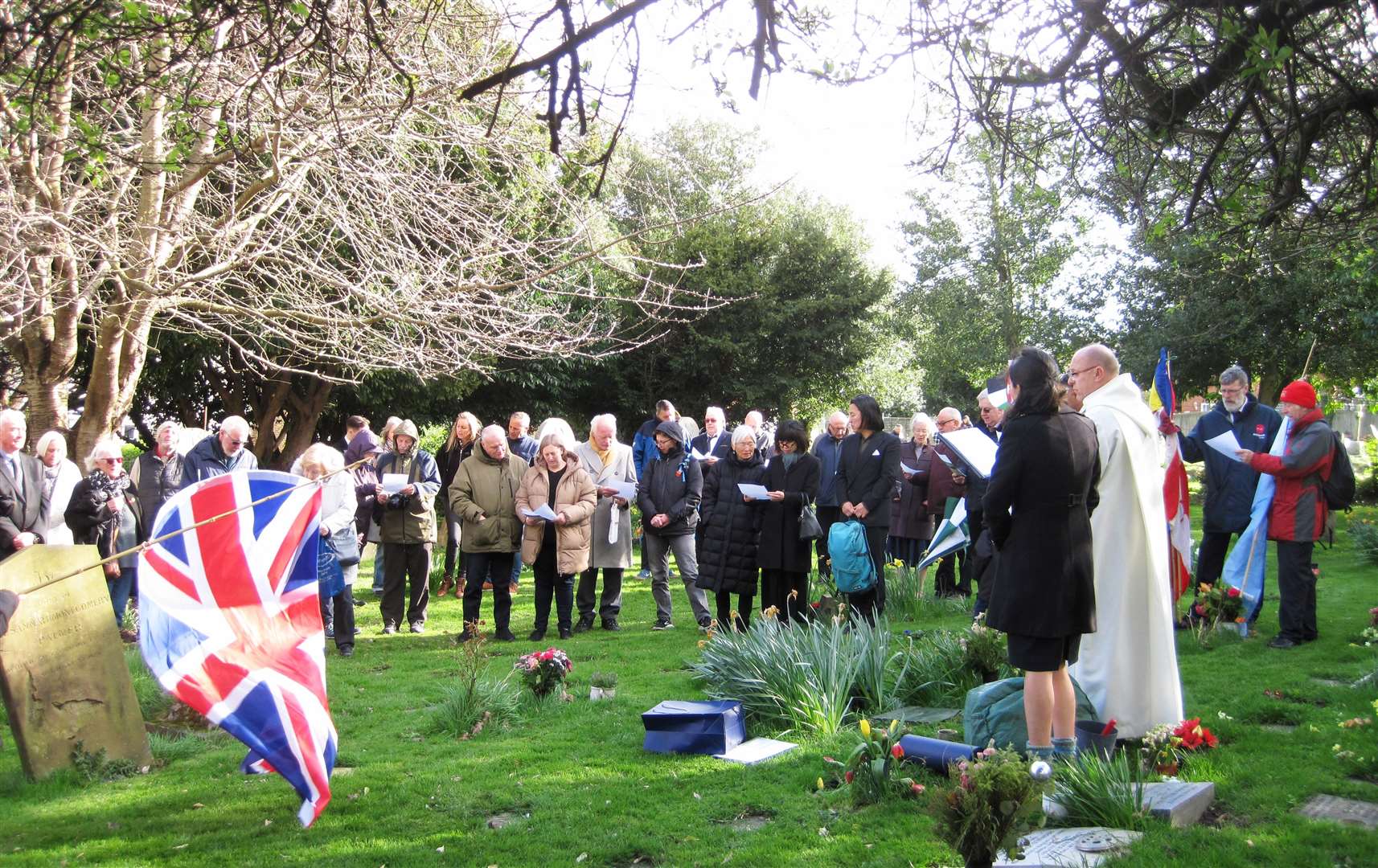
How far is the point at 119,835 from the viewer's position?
5094 mm

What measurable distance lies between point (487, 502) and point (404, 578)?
50.3 inches

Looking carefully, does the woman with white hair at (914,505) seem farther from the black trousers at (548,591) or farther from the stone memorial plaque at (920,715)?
the stone memorial plaque at (920,715)

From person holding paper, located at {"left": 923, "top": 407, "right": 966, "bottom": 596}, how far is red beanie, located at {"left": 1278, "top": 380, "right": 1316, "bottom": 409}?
3.24 m

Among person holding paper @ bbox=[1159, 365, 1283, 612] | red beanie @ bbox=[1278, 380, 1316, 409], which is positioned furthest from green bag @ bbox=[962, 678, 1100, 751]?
person holding paper @ bbox=[1159, 365, 1283, 612]

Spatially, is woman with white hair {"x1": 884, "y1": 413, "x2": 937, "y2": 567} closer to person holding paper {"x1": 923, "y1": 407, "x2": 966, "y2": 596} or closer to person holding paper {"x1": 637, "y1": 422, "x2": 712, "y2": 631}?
person holding paper {"x1": 923, "y1": 407, "x2": 966, "y2": 596}

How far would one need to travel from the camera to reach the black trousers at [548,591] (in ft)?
33.5

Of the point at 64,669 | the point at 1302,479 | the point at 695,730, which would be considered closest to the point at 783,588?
the point at 695,730

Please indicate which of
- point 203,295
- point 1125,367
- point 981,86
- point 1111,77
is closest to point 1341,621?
point 1111,77

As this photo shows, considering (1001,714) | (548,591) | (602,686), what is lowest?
(602,686)

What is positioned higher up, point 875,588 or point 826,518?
point 826,518

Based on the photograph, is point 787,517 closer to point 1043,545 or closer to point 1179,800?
point 1043,545

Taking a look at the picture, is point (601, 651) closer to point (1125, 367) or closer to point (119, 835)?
point (119, 835)

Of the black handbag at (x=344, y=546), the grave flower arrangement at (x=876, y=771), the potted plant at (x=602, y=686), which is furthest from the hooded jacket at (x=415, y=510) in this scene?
the grave flower arrangement at (x=876, y=771)

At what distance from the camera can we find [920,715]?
6.25m
